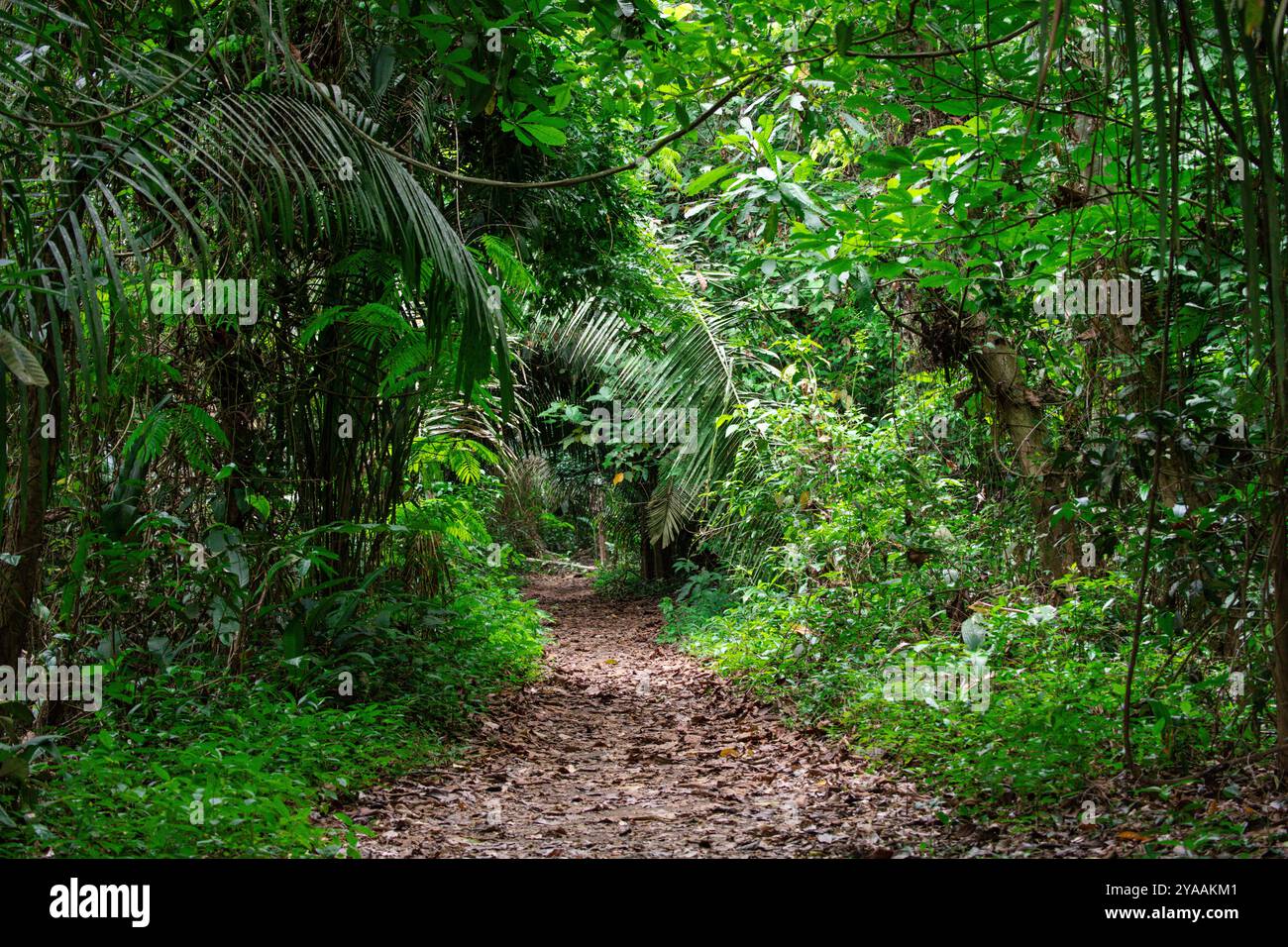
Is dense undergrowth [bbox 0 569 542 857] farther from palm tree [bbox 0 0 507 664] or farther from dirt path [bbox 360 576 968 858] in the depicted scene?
palm tree [bbox 0 0 507 664]

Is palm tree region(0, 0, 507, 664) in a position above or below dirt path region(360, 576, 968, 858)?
above

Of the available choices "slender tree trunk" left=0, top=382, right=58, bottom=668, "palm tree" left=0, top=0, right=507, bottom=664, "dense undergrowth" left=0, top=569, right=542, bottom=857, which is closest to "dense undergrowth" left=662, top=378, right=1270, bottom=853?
"dense undergrowth" left=0, top=569, right=542, bottom=857

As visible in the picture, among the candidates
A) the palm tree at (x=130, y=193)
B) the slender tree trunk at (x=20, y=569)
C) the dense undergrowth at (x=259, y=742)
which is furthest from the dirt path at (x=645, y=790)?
the palm tree at (x=130, y=193)

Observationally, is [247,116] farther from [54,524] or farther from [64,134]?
[54,524]

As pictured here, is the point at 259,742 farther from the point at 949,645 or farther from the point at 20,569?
the point at 949,645

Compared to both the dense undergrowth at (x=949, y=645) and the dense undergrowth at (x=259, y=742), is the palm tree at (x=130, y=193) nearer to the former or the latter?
the dense undergrowth at (x=259, y=742)

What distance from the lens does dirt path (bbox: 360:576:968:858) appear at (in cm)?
361

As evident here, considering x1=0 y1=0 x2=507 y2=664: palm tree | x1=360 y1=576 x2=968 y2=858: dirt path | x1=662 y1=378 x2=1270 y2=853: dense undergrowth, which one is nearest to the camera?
x1=0 y1=0 x2=507 y2=664: palm tree

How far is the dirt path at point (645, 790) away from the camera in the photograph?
3.61 m

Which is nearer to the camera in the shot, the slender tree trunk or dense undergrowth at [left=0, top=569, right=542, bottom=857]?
dense undergrowth at [left=0, top=569, right=542, bottom=857]

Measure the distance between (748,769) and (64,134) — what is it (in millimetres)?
3925

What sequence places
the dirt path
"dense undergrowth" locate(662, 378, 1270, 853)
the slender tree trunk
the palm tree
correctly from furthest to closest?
the dirt path → "dense undergrowth" locate(662, 378, 1270, 853) → the slender tree trunk → the palm tree

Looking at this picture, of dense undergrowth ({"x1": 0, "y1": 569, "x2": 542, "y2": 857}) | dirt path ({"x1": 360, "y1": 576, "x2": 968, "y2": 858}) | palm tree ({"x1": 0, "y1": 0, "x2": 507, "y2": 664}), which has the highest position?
palm tree ({"x1": 0, "y1": 0, "x2": 507, "y2": 664})

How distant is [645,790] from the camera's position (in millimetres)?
4570
